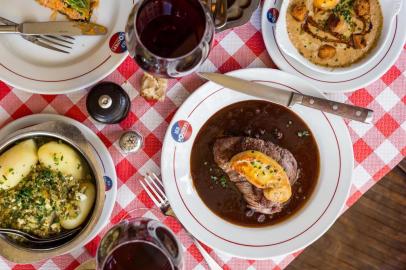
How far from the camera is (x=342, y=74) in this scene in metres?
1.95

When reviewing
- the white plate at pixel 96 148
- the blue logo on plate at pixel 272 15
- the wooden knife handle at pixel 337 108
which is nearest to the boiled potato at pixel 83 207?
the white plate at pixel 96 148

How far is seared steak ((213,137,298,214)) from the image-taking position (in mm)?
1953

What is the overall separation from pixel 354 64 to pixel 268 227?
28.4 inches

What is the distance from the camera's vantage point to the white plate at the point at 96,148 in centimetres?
193

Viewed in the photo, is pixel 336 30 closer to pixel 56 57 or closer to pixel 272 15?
pixel 272 15

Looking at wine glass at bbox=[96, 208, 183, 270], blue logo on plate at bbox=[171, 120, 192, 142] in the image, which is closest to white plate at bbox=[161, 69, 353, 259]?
blue logo on plate at bbox=[171, 120, 192, 142]

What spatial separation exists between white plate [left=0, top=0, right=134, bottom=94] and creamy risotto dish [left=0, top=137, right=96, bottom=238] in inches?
9.3

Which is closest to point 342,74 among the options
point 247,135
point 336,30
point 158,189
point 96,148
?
point 336,30

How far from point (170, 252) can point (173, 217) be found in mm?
348

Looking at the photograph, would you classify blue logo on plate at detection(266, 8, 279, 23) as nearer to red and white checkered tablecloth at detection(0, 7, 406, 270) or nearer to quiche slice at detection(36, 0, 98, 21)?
red and white checkered tablecloth at detection(0, 7, 406, 270)

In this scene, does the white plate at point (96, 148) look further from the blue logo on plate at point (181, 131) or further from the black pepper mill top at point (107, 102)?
the blue logo on plate at point (181, 131)

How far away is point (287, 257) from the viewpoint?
2.05 metres

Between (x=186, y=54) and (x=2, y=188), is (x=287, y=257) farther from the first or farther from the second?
(x=2, y=188)

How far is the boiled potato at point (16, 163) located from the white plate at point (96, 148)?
0.14 meters
